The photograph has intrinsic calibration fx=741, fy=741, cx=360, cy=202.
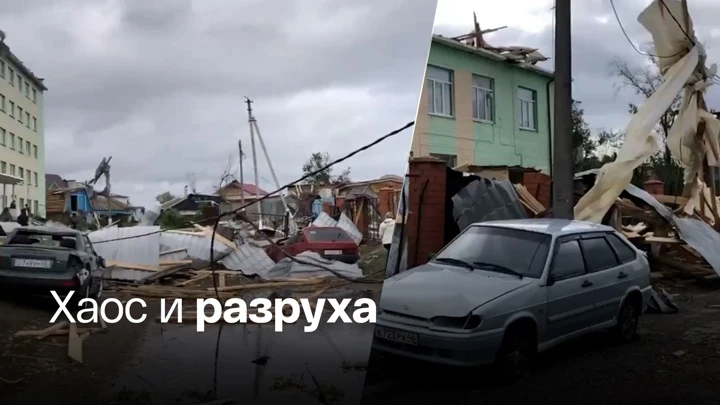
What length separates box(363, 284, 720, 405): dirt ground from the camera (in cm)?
155

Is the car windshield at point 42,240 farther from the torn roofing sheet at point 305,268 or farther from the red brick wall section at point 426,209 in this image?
the red brick wall section at point 426,209

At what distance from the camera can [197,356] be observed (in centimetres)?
128

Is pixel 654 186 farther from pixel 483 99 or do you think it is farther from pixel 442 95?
pixel 442 95

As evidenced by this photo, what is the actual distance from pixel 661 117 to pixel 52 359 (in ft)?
4.30

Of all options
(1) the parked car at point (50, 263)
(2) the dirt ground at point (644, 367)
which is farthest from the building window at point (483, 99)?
(1) the parked car at point (50, 263)

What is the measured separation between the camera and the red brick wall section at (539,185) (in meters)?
1.47

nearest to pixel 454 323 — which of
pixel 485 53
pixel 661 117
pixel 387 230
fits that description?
pixel 387 230

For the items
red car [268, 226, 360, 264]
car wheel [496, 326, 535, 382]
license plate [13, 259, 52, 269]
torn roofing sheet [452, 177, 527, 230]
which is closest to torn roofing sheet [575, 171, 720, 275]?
torn roofing sheet [452, 177, 527, 230]

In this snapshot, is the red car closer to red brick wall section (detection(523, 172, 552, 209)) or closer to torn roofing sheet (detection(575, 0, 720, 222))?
red brick wall section (detection(523, 172, 552, 209))

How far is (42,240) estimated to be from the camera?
4.10 ft

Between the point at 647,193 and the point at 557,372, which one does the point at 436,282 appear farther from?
the point at 647,193

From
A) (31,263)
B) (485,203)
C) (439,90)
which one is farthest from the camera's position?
(485,203)

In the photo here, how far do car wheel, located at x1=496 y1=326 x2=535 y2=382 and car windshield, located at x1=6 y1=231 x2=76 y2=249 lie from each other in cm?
84

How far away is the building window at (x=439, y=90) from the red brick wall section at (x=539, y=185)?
0.24 m
